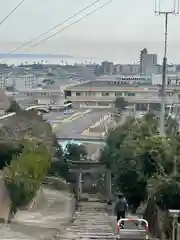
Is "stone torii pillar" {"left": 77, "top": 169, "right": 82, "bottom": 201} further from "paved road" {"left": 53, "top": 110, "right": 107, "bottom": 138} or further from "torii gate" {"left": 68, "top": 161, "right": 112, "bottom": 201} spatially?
"paved road" {"left": 53, "top": 110, "right": 107, "bottom": 138}

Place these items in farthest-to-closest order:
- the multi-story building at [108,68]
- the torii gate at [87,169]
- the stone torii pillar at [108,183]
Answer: the multi-story building at [108,68] → the torii gate at [87,169] → the stone torii pillar at [108,183]

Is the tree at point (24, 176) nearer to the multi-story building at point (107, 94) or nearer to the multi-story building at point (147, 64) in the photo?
the multi-story building at point (107, 94)

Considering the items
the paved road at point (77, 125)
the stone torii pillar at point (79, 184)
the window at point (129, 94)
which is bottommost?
the stone torii pillar at point (79, 184)

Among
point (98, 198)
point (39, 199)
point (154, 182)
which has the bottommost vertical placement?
point (98, 198)

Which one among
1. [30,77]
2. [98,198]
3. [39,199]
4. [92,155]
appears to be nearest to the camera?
[39,199]

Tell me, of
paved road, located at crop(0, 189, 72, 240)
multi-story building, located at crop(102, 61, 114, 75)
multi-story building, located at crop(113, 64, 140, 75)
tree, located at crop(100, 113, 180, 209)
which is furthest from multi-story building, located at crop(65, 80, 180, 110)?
multi-story building, located at crop(102, 61, 114, 75)

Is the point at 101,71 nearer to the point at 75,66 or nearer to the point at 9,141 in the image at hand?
the point at 75,66

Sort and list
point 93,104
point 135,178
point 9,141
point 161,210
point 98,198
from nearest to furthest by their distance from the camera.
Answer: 1. point 161,210
2. point 135,178
3. point 9,141
4. point 98,198
5. point 93,104

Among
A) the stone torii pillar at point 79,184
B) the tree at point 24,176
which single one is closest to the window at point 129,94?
the stone torii pillar at point 79,184

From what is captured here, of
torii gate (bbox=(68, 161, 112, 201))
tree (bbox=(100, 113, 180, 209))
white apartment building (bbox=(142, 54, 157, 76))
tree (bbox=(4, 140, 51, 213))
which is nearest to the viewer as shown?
tree (bbox=(4, 140, 51, 213))

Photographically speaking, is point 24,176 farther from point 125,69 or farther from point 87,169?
point 125,69

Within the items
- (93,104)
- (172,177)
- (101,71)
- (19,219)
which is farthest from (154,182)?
(101,71)
